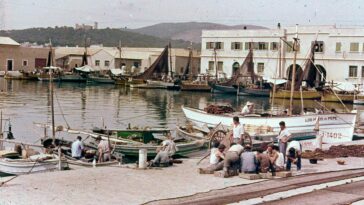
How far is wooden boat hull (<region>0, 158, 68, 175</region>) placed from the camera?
23484mm

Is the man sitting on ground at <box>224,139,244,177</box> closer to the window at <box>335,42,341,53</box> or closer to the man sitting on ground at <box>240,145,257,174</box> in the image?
the man sitting on ground at <box>240,145,257,174</box>

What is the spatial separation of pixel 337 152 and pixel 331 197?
9.93m

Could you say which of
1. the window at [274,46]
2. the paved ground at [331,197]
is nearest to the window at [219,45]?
the window at [274,46]

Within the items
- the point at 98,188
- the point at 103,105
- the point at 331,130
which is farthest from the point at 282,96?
the point at 98,188

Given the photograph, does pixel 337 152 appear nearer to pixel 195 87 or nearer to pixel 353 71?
pixel 353 71

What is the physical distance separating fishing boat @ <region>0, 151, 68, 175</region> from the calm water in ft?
46.9

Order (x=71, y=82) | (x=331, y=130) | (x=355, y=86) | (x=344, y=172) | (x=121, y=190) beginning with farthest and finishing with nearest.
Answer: (x=71, y=82)
(x=355, y=86)
(x=331, y=130)
(x=344, y=172)
(x=121, y=190)

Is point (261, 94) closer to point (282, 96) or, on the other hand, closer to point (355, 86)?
point (282, 96)

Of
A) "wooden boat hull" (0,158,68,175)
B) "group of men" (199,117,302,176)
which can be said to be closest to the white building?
"group of men" (199,117,302,176)

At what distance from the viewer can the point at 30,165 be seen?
23641 millimetres

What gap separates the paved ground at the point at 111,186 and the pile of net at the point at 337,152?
12.7 feet

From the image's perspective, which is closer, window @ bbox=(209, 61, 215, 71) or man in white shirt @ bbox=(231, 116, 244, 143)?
man in white shirt @ bbox=(231, 116, 244, 143)

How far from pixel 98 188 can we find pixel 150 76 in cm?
8605

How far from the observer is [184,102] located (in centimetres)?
7656
